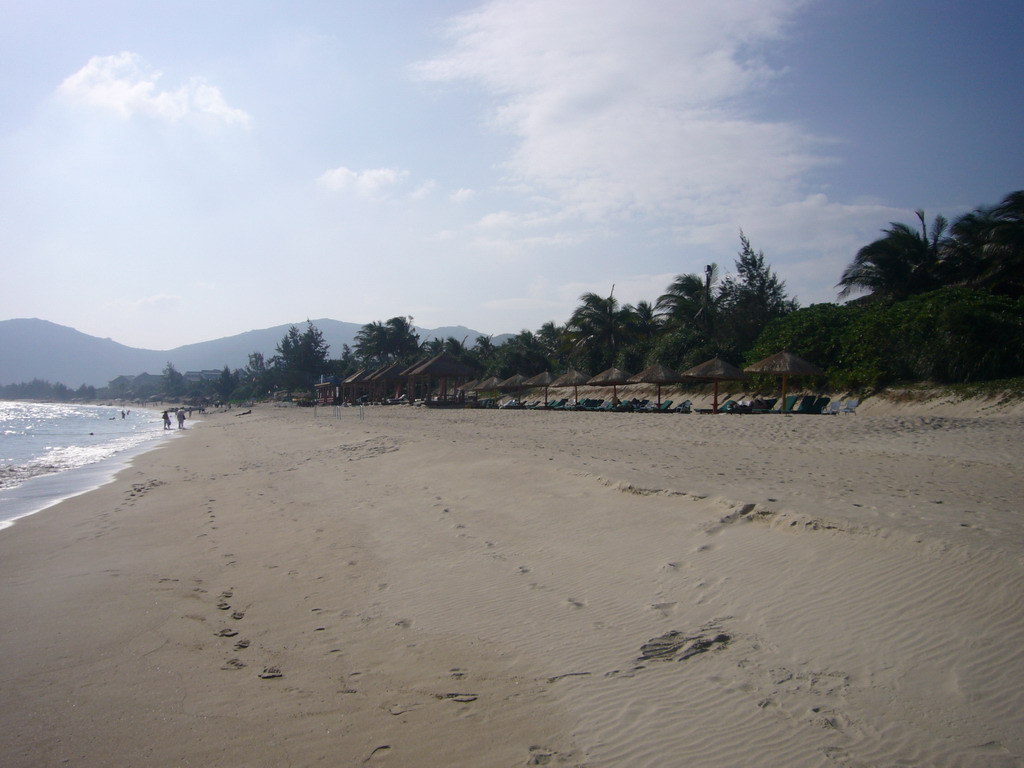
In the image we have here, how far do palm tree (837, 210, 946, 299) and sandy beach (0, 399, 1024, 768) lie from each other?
2081 cm

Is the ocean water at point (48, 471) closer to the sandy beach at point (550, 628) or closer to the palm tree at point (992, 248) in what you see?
the sandy beach at point (550, 628)

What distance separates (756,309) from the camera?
105 ft

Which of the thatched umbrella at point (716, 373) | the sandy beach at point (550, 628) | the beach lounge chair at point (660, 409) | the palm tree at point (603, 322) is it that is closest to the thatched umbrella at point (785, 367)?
the thatched umbrella at point (716, 373)

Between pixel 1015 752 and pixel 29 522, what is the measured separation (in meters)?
11.6

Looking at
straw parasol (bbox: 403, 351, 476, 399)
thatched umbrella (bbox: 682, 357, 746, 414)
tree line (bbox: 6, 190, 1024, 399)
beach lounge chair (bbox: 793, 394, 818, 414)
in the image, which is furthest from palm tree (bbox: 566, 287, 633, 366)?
beach lounge chair (bbox: 793, 394, 818, 414)

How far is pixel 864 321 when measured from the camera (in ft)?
70.0

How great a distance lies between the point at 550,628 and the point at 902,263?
27.5 metres

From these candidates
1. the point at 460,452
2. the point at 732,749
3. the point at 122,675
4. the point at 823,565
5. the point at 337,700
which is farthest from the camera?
the point at 460,452

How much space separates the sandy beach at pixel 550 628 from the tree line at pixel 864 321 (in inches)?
471

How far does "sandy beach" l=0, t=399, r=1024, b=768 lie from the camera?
10.1 feet

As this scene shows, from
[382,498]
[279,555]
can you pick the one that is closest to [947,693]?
[279,555]

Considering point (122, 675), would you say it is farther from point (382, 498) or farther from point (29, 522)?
point (29, 522)

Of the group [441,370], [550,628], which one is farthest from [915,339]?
[441,370]

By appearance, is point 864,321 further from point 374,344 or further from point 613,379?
point 374,344
